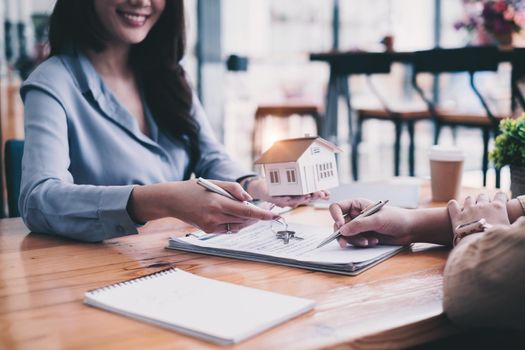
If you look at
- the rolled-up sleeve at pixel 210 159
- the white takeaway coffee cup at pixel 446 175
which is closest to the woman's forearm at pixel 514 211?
the white takeaway coffee cup at pixel 446 175

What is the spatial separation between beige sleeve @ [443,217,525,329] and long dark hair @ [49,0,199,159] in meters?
1.18

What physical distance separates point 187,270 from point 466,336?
46 centimetres

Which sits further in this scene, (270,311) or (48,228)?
(48,228)

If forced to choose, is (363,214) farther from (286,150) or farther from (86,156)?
(86,156)

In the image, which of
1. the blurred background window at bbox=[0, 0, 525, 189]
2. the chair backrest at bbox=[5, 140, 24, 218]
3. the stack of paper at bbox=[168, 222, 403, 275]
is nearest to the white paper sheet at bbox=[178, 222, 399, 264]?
the stack of paper at bbox=[168, 222, 403, 275]

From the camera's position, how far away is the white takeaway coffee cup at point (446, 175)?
1694 millimetres

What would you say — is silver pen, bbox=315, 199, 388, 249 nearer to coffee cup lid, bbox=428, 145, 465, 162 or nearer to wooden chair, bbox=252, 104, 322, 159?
coffee cup lid, bbox=428, 145, 465, 162

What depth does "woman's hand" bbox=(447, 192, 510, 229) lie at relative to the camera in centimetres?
115

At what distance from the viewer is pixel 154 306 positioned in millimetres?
874

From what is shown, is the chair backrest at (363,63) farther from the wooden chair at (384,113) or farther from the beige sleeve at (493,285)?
the beige sleeve at (493,285)

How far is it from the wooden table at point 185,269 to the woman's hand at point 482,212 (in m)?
0.07

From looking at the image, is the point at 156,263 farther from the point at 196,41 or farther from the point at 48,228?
the point at 196,41

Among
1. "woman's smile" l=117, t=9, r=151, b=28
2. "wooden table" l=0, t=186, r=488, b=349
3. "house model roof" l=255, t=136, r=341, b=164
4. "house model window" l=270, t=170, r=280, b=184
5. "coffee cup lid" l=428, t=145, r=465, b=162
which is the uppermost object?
"woman's smile" l=117, t=9, r=151, b=28

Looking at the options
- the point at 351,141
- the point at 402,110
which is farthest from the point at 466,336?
the point at 351,141
